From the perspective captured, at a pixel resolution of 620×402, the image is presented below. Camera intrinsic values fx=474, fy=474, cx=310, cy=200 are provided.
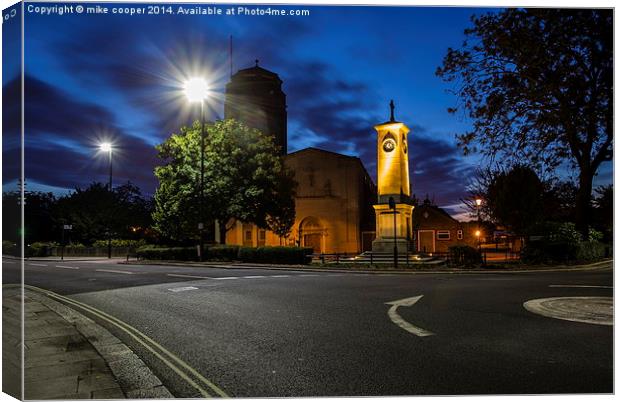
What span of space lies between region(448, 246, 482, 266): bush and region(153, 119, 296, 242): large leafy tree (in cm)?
1651

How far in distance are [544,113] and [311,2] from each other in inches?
228

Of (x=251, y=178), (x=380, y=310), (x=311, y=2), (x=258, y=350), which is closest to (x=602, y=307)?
(x=380, y=310)

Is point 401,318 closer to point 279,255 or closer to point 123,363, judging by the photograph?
point 123,363

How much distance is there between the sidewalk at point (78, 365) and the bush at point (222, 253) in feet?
77.9

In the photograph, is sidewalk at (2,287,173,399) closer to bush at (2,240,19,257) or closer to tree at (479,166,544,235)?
bush at (2,240,19,257)

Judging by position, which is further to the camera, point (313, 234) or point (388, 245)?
point (313, 234)

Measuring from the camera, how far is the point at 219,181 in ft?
116

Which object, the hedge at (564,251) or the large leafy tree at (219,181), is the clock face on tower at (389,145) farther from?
the hedge at (564,251)

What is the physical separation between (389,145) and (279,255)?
10.2 metres

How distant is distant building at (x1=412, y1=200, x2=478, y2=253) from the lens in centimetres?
4988

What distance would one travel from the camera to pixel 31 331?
723cm

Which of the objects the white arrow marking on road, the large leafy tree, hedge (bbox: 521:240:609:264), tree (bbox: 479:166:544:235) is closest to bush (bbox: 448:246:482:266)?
hedge (bbox: 521:240:609:264)

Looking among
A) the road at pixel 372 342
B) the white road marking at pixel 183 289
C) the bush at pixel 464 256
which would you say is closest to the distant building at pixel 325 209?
the bush at pixel 464 256

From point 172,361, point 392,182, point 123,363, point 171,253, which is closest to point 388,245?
point 392,182
